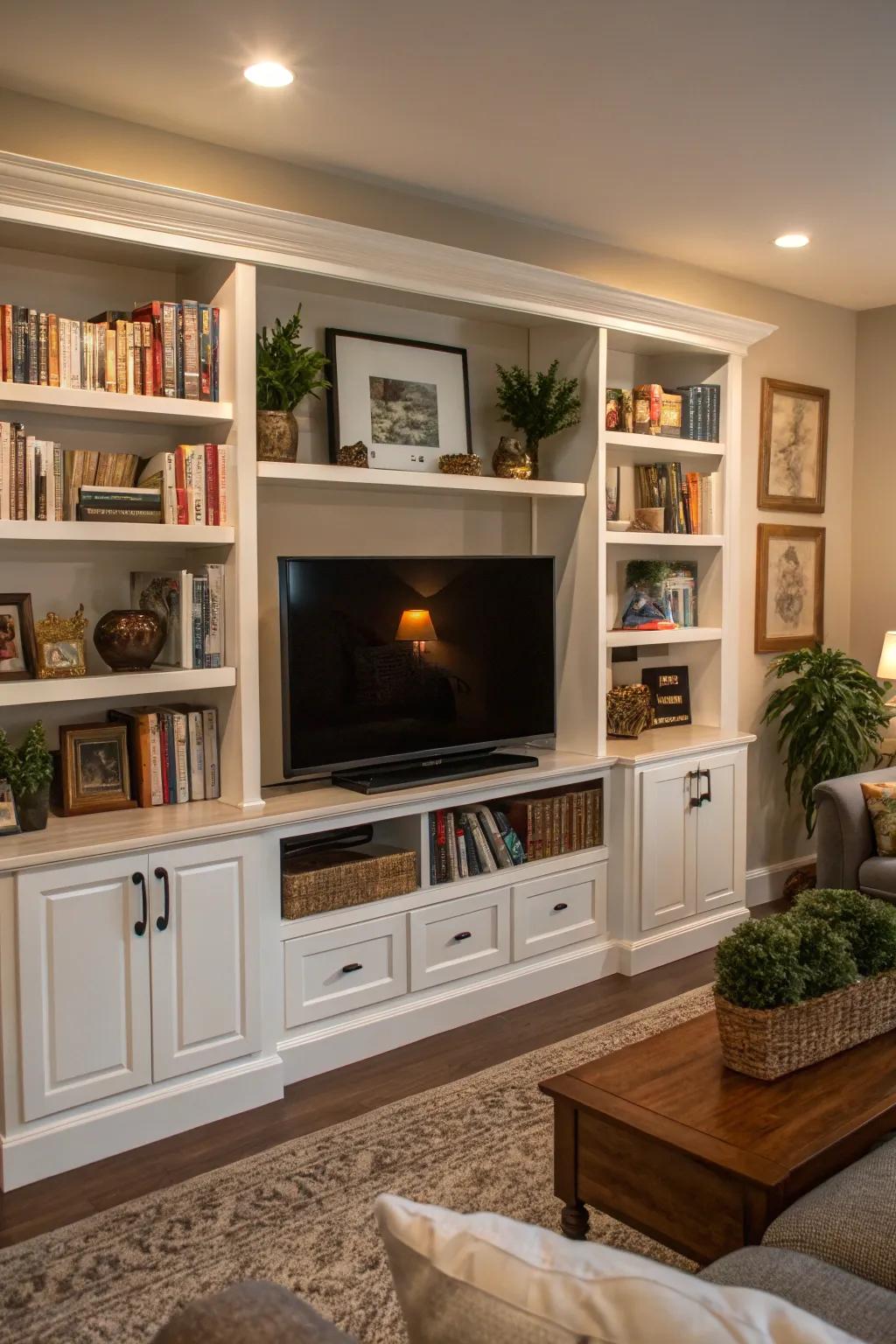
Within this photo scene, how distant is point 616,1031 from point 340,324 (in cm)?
251

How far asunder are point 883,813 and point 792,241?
88.0 inches

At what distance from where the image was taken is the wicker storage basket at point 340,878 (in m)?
3.23

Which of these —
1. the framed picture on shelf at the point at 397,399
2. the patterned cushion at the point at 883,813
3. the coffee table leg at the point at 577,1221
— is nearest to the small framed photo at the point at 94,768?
the framed picture on shelf at the point at 397,399

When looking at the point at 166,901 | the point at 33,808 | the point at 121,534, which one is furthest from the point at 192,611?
the point at 166,901

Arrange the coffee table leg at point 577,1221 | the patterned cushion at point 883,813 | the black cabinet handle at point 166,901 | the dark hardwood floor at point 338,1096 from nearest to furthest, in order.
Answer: the coffee table leg at point 577,1221
the dark hardwood floor at point 338,1096
the black cabinet handle at point 166,901
the patterned cushion at point 883,813

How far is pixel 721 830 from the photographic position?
14.7 feet

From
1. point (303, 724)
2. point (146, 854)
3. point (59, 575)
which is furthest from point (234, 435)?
point (146, 854)

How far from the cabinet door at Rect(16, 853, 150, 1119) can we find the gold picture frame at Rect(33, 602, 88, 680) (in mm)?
539

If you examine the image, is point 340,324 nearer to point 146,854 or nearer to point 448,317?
point 448,317

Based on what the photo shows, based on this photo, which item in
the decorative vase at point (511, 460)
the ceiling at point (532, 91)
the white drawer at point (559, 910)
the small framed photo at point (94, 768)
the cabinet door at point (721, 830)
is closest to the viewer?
the ceiling at point (532, 91)

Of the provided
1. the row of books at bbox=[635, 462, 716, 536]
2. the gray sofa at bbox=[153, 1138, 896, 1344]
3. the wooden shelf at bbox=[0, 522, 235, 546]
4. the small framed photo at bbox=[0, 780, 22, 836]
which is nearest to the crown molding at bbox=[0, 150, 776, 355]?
the row of books at bbox=[635, 462, 716, 536]

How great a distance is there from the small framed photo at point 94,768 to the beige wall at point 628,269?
156 centimetres

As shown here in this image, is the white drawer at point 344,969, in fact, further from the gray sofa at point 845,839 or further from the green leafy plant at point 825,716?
the green leafy plant at point 825,716

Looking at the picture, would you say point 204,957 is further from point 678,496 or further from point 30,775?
point 678,496
